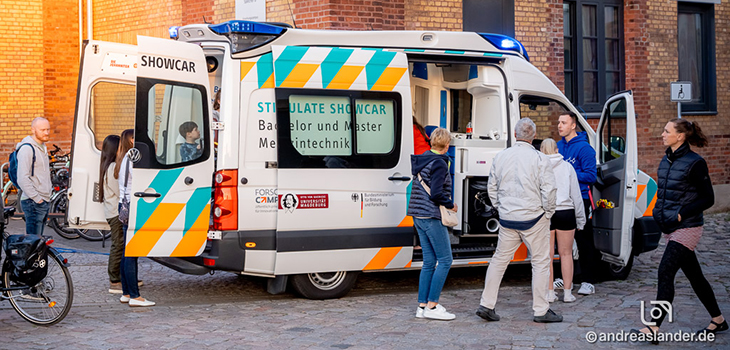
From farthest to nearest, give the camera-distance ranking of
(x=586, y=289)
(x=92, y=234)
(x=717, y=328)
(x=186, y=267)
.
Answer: (x=92, y=234) < (x=586, y=289) < (x=186, y=267) < (x=717, y=328)

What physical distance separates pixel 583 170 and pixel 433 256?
1.89 metres

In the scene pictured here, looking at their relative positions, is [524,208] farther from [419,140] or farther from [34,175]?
[34,175]

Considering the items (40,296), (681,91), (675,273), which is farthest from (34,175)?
(681,91)

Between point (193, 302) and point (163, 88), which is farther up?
point (163, 88)

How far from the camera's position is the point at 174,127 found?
23.1 feet

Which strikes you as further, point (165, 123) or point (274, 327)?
point (165, 123)

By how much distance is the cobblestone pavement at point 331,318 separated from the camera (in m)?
6.13

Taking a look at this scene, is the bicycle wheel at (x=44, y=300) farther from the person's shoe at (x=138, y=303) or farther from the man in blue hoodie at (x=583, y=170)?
the man in blue hoodie at (x=583, y=170)

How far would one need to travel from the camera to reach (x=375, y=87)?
300 inches

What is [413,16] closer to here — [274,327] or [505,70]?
[505,70]

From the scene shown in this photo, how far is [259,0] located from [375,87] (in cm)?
582

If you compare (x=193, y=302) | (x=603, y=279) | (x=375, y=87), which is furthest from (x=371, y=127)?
(x=603, y=279)

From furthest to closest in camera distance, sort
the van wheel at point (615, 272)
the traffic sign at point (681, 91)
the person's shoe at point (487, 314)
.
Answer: the traffic sign at point (681, 91), the van wheel at point (615, 272), the person's shoe at point (487, 314)

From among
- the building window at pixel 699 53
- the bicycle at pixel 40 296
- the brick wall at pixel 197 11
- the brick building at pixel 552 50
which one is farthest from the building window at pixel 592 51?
the bicycle at pixel 40 296
